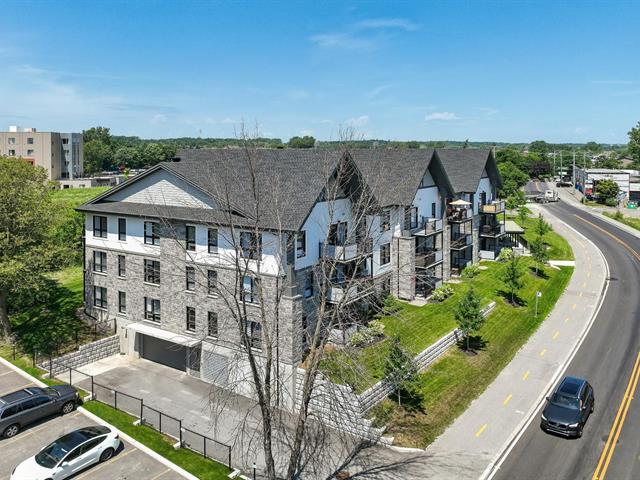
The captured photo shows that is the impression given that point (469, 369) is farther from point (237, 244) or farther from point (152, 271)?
point (152, 271)

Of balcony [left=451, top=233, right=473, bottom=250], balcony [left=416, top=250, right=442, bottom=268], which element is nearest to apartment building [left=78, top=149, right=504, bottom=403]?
balcony [left=416, top=250, right=442, bottom=268]

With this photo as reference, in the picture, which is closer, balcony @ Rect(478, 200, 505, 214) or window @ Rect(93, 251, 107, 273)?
window @ Rect(93, 251, 107, 273)

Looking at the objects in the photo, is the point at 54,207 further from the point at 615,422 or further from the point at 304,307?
the point at 615,422

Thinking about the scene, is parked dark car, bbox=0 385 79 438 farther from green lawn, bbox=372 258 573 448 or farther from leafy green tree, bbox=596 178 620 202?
leafy green tree, bbox=596 178 620 202

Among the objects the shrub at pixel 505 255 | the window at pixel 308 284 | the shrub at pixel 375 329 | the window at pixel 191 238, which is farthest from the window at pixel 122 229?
the shrub at pixel 505 255

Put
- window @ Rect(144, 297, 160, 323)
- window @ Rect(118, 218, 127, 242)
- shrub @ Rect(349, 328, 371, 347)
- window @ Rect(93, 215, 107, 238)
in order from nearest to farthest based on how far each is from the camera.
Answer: shrub @ Rect(349, 328, 371, 347) → window @ Rect(144, 297, 160, 323) → window @ Rect(118, 218, 127, 242) → window @ Rect(93, 215, 107, 238)

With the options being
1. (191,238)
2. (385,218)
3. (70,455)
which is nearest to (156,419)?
(70,455)
